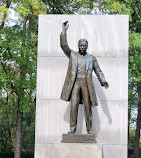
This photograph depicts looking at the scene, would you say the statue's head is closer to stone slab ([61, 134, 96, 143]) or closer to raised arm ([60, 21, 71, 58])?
raised arm ([60, 21, 71, 58])

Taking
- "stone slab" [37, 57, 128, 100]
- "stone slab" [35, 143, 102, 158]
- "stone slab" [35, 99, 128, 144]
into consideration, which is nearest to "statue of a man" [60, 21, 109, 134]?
A: "stone slab" [35, 143, 102, 158]

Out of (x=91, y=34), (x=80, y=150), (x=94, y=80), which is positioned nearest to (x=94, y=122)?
(x=94, y=80)

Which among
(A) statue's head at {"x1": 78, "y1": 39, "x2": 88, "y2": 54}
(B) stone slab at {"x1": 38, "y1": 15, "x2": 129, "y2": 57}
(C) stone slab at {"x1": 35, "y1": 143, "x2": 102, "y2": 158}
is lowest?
(C) stone slab at {"x1": 35, "y1": 143, "x2": 102, "y2": 158}

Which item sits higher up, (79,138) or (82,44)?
(82,44)

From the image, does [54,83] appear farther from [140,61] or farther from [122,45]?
[140,61]

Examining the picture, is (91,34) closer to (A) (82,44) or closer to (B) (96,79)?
(B) (96,79)

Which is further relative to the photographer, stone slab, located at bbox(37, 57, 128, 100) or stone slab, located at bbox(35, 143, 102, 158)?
stone slab, located at bbox(37, 57, 128, 100)

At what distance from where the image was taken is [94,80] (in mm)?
14227

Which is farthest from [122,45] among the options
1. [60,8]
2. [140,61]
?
[60,8]

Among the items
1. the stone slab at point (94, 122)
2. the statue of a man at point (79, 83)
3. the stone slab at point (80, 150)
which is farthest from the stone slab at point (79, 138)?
the stone slab at point (94, 122)

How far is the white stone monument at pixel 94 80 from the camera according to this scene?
1403cm

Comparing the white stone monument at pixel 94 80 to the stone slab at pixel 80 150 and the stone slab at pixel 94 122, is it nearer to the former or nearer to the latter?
the stone slab at pixel 94 122

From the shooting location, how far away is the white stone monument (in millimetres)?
14031

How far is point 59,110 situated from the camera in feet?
46.5
